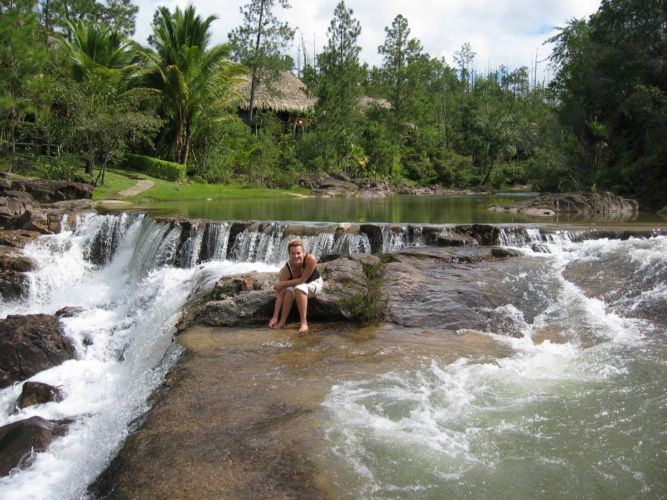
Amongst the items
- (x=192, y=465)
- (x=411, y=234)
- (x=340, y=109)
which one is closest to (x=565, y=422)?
(x=192, y=465)

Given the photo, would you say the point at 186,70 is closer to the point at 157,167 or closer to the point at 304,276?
the point at 157,167

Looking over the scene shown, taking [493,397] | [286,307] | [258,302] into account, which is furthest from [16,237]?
[493,397]

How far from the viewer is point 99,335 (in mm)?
8930

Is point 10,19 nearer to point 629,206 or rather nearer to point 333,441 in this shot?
point 333,441

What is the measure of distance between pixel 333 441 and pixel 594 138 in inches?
1030

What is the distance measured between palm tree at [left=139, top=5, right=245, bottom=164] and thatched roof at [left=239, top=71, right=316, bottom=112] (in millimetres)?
5901

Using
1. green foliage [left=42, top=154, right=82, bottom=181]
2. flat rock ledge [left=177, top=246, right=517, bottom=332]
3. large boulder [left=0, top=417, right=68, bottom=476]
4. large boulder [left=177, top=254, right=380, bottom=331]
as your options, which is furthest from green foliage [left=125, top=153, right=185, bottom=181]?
large boulder [left=0, top=417, right=68, bottom=476]

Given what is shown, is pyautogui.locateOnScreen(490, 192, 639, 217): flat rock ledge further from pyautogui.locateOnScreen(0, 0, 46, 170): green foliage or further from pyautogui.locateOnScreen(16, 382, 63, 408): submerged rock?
pyautogui.locateOnScreen(0, 0, 46, 170): green foliage

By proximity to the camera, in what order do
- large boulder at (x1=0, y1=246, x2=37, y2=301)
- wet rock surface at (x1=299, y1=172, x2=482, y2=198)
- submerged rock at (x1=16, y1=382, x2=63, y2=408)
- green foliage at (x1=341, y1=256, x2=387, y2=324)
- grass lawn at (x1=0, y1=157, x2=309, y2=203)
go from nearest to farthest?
submerged rock at (x1=16, y1=382, x2=63, y2=408) → green foliage at (x1=341, y1=256, x2=387, y2=324) → large boulder at (x1=0, y1=246, x2=37, y2=301) → grass lawn at (x1=0, y1=157, x2=309, y2=203) → wet rock surface at (x1=299, y1=172, x2=482, y2=198)

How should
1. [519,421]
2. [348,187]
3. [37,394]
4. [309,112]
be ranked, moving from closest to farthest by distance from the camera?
[519,421]
[37,394]
[348,187]
[309,112]

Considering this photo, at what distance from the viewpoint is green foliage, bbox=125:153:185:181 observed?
2605 centimetres

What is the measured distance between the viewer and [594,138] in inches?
1022

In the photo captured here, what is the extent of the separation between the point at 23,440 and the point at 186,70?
25.2 meters

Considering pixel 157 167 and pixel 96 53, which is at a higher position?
pixel 96 53
